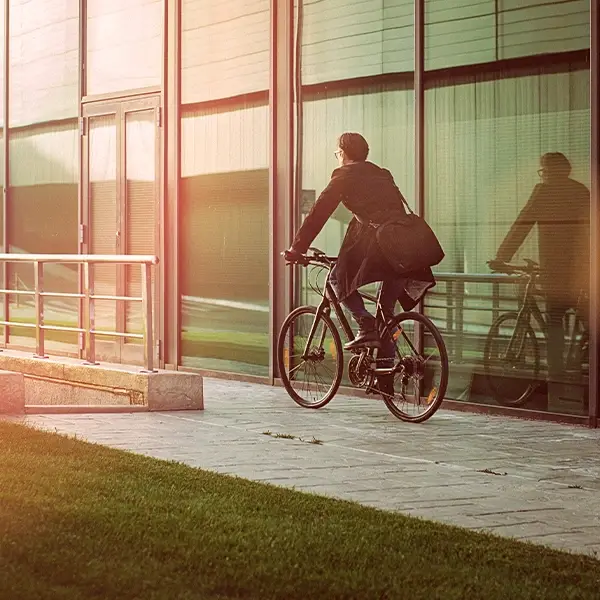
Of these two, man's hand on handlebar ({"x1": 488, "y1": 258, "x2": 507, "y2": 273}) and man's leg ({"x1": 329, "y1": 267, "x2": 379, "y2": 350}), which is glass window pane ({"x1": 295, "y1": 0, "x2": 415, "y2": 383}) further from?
man's leg ({"x1": 329, "y1": 267, "x2": 379, "y2": 350})

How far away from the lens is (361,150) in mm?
10625

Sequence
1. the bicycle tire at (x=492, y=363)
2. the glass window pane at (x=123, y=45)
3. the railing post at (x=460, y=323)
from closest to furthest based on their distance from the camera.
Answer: the bicycle tire at (x=492, y=363)
the railing post at (x=460, y=323)
the glass window pane at (x=123, y=45)

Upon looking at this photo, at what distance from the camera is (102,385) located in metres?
11.5

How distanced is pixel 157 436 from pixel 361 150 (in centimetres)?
269

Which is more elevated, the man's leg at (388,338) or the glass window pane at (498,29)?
the glass window pane at (498,29)

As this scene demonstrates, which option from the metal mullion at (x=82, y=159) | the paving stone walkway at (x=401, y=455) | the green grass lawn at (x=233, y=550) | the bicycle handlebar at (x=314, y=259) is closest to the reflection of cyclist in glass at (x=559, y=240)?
the paving stone walkway at (x=401, y=455)

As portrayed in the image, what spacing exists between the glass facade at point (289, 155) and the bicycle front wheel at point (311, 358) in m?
0.90

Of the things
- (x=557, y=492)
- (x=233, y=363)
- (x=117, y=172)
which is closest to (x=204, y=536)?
(x=557, y=492)

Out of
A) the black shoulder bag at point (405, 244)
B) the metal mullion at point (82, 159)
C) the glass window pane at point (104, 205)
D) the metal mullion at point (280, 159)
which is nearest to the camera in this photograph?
the black shoulder bag at point (405, 244)

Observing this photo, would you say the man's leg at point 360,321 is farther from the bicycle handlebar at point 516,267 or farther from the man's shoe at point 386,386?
the bicycle handlebar at point 516,267

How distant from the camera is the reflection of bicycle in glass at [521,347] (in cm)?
1031

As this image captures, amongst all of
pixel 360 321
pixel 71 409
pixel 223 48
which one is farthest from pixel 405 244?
pixel 223 48

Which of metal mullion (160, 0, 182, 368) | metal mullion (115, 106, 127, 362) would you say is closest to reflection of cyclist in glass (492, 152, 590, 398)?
metal mullion (160, 0, 182, 368)

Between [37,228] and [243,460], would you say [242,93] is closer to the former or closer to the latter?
[37,228]
